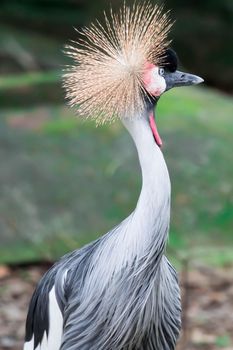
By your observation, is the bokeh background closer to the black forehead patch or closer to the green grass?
the green grass

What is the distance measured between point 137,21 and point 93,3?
4.41m

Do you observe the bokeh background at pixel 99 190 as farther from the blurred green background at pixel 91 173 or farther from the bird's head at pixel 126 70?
the bird's head at pixel 126 70

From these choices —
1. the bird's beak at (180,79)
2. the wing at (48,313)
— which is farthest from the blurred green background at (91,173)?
the bird's beak at (180,79)

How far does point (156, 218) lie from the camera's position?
7.21 feet

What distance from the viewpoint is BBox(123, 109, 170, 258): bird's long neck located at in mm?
2164

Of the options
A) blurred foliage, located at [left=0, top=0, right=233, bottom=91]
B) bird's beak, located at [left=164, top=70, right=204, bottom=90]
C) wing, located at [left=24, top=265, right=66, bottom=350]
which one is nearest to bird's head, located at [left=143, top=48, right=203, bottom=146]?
bird's beak, located at [left=164, top=70, right=204, bottom=90]

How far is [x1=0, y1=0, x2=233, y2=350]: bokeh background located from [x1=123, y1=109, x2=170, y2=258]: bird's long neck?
51.4 inches

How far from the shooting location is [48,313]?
2.39 meters

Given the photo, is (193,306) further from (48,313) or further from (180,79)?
(180,79)

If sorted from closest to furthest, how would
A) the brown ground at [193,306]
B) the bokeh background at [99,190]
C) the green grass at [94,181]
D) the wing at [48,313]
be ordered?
the wing at [48,313]
the brown ground at [193,306]
the bokeh background at [99,190]
the green grass at [94,181]

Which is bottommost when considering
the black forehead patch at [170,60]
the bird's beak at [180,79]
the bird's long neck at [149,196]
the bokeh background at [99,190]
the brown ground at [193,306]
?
the brown ground at [193,306]

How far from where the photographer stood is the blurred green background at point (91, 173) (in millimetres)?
4141

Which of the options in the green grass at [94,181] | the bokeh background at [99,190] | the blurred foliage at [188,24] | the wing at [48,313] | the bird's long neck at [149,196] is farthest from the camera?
the blurred foliage at [188,24]

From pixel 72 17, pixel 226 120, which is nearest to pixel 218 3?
pixel 72 17
